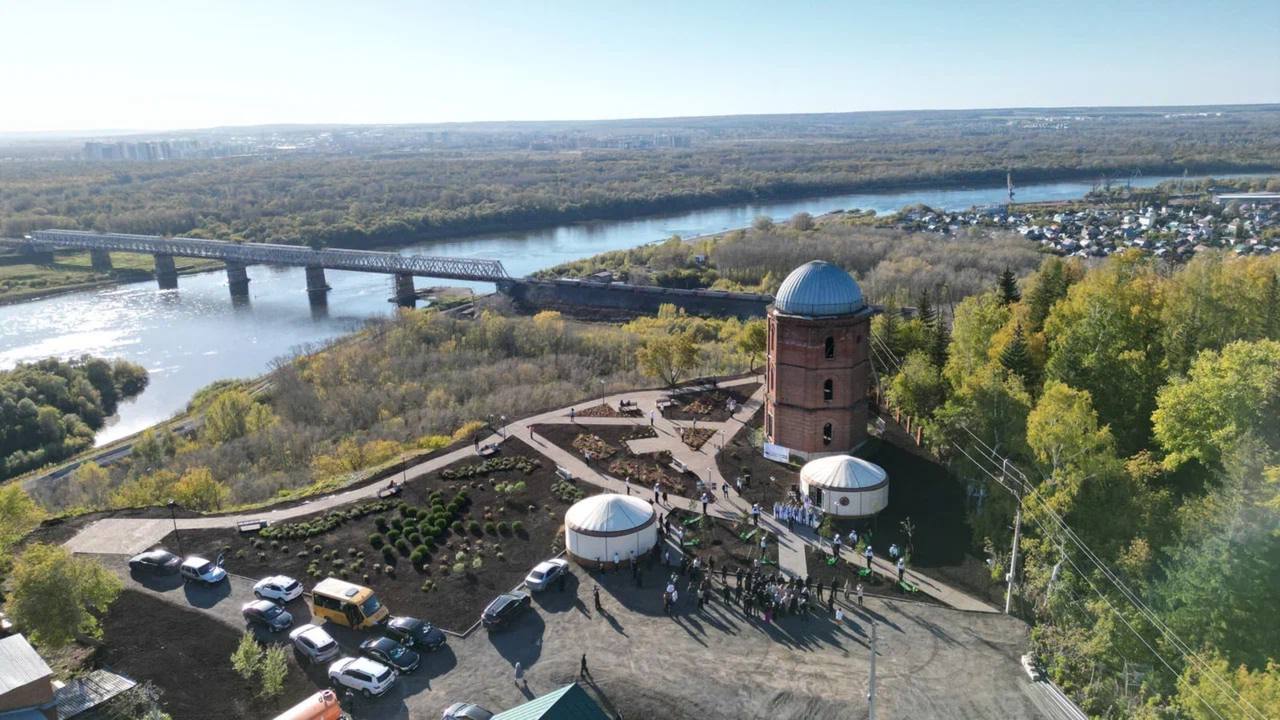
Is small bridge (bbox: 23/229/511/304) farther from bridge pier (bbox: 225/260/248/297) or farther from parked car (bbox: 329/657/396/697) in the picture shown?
parked car (bbox: 329/657/396/697)

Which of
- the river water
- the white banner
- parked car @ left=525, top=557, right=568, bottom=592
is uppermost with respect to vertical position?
the white banner

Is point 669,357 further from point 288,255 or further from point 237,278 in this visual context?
point 237,278

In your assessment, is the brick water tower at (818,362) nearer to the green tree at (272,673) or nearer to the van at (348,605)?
the van at (348,605)

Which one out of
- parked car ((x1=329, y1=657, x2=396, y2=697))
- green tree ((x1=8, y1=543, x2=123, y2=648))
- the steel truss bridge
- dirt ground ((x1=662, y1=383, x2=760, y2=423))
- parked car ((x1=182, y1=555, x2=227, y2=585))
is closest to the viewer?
parked car ((x1=329, y1=657, x2=396, y2=697))

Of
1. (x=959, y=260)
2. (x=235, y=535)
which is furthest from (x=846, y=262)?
(x=235, y=535)

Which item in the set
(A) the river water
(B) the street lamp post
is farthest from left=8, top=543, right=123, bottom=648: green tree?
(A) the river water

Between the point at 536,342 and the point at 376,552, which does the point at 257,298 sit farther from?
the point at 376,552

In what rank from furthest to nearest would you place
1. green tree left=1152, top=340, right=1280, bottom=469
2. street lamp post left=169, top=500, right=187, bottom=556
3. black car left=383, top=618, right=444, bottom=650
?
street lamp post left=169, top=500, right=187, bottom=556 < green tree left=1152, top=340, right=1280, bottom=469 < black car left=383, top=618, right=444, bottom=650

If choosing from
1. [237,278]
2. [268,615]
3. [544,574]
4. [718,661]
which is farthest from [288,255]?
[718,661]

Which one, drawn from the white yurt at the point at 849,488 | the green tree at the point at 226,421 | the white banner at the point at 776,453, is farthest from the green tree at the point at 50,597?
the green tree at the point at 226,421
